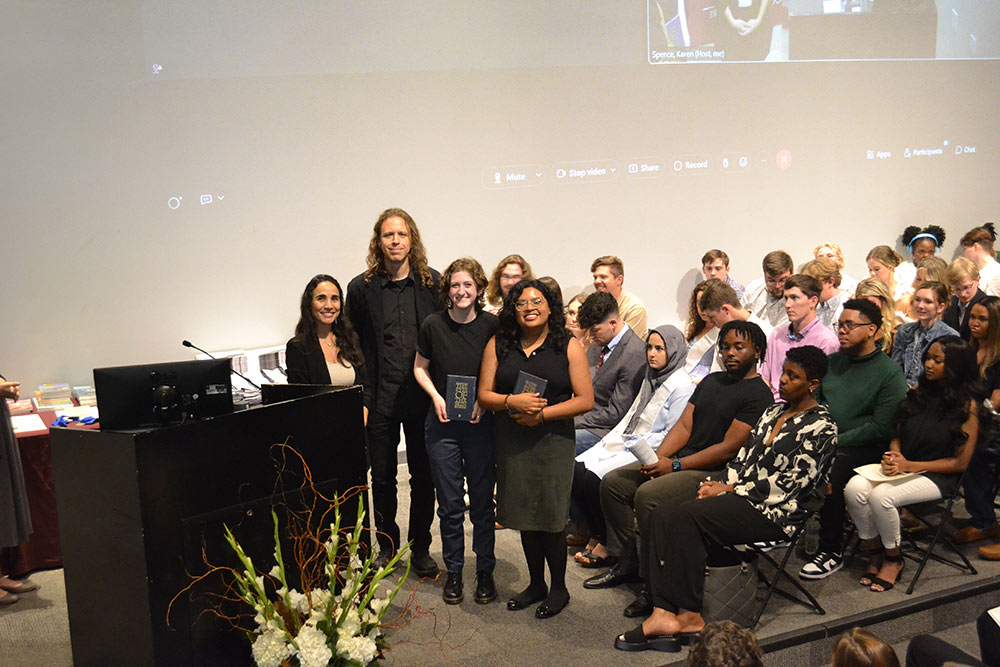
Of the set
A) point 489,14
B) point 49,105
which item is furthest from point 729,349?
point 49,105

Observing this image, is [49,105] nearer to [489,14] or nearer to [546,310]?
[489,14]

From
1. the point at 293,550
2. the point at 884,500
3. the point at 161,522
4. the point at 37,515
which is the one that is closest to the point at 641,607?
the point at 884,500

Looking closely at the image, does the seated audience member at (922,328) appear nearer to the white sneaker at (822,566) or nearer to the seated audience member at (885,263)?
the white sneaker at (822,566)

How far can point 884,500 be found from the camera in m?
3.84

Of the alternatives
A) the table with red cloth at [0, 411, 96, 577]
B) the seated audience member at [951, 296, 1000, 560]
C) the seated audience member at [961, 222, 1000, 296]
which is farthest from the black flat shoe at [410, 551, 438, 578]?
the seated audience member at [961, 222, 1000, 296]

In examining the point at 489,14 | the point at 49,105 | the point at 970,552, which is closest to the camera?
the point at 970,552

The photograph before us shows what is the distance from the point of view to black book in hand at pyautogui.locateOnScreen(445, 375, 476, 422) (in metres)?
3.74

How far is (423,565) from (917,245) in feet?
17.6

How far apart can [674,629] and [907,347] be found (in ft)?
8.39

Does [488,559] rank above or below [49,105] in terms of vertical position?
below

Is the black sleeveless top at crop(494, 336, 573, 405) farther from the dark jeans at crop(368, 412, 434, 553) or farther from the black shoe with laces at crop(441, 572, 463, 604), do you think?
the black shoe with laces at crop(441, 572, 463, 604)

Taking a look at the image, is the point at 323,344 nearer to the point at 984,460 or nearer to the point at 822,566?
the point at 822,566

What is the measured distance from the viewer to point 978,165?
821 cm

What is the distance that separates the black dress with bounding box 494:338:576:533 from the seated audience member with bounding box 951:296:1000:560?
1859 mm
